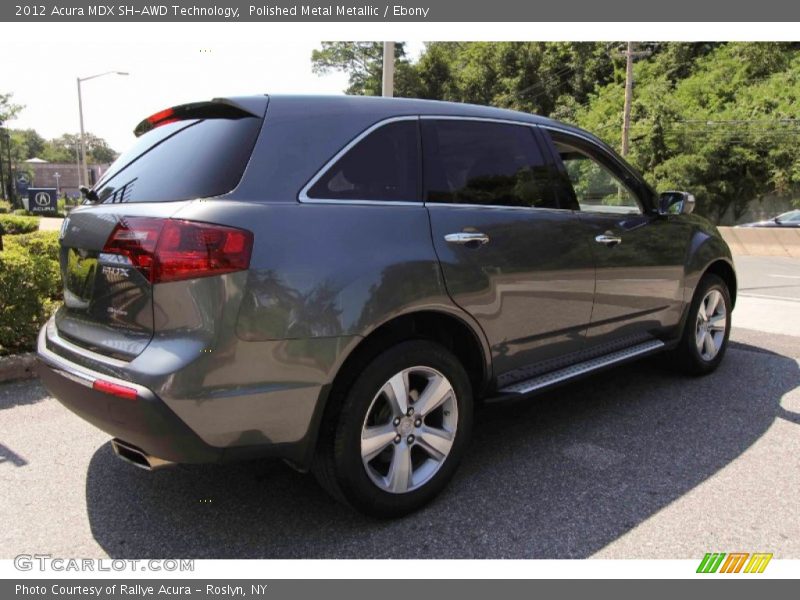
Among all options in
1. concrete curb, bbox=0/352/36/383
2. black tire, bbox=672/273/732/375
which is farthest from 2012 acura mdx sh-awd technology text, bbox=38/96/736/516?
concrete curb, bbox=0/352/36/383

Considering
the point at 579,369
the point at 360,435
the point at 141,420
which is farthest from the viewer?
the point at 579,369

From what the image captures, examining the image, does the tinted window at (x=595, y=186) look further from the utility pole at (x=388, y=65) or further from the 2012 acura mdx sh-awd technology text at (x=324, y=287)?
the utility pole at (x=388, y=65)

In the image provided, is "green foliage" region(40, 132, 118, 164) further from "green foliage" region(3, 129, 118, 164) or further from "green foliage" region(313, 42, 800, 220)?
"green foliage" region(313, 42, 800, 220)

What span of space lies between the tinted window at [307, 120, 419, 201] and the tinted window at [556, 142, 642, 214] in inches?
48.9

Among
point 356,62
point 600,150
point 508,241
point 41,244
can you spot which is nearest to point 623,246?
point 600,150

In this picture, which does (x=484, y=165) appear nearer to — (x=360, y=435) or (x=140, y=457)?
(x=360, y=435)

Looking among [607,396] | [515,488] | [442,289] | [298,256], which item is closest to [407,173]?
[442,289]

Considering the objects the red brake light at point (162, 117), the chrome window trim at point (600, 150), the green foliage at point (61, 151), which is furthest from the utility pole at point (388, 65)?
the green foliage at point (61, 151)

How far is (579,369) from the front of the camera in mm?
3570

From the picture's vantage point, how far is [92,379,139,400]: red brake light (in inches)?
87.4

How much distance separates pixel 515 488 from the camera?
3.06m

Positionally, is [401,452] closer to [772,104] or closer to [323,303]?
[323,303]

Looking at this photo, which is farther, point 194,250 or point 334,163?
point 334,163

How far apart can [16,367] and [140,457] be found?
2.81 meters
